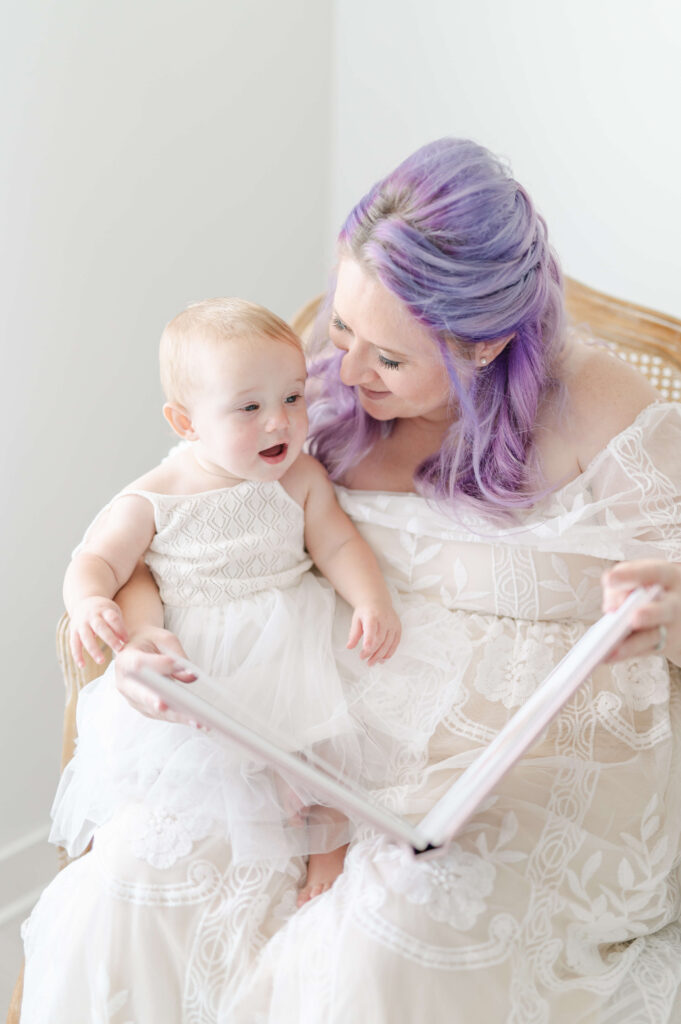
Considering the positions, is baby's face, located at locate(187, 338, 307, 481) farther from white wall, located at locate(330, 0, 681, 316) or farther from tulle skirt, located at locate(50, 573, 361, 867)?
white wall, located at locate(330, 0, 681, 316)

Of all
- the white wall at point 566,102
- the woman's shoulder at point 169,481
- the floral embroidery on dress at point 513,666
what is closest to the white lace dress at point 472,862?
the floral embroidery on dress at point 513,666

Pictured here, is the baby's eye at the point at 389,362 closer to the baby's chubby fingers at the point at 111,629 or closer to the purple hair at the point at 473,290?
the purple hair at the point at 473,290

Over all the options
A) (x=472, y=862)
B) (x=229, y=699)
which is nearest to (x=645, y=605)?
(x=472, y=862)

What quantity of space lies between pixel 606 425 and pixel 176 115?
3.53 ft

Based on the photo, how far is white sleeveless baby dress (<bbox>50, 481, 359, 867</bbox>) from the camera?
1.15 metres

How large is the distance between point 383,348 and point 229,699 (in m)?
0.48

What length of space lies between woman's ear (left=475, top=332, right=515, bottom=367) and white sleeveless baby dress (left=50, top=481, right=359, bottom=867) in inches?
12.4

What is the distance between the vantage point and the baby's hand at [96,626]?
1121mm

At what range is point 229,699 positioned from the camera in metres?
1.09

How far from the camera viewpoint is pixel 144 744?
46.7 inches

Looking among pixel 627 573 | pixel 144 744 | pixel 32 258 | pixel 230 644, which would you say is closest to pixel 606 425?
pixel 627 573

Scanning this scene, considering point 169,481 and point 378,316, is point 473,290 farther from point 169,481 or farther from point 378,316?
point 169,481

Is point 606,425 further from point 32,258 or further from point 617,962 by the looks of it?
point 32,258

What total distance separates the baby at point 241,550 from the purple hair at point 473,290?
169 millimetres
